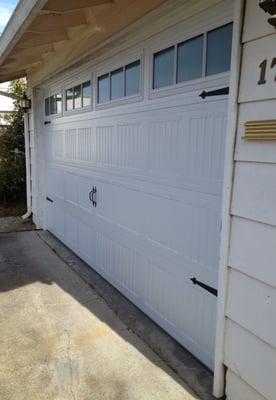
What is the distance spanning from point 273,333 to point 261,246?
37cm

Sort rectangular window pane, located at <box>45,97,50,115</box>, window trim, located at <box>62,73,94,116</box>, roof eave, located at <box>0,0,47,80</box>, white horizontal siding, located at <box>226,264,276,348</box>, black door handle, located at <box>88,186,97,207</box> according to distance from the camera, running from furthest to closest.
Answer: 1. rectangular window pane, located at <box>45,97,50,115</box>
2. black door handle, located at <box>88,186,97,207</box>
3. window trim, located at <box>62,73,94,116</box>
4. roof eave, located at <box>0,0,47,80</box>
5. white horizontal siding, located at <box>226,264,276,348</box>

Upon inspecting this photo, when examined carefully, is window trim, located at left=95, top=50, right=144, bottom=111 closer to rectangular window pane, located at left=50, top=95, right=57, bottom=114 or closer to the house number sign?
the house number sign

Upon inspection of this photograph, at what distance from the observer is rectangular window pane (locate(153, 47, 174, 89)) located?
2.25 meters

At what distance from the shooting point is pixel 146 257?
2691mm

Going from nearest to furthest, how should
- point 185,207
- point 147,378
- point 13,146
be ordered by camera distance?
point 147,378, point 185,207, point 13,146

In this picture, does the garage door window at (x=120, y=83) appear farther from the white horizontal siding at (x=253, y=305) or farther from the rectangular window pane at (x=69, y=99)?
the white horizontal siding at (x=253, y=305)

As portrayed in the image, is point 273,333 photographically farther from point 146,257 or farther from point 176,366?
point 146,257

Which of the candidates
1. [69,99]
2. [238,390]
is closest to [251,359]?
[238,390]

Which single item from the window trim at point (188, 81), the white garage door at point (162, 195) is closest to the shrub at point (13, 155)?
the white garage door at point (162, 195)

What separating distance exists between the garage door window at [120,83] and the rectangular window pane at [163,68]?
0.25 m

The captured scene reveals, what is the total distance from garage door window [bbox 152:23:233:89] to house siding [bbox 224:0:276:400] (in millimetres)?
373

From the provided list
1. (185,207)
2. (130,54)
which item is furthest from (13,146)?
(185,207)

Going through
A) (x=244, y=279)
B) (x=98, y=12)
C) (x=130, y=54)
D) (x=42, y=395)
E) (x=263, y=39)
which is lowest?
(x=42, y=395)

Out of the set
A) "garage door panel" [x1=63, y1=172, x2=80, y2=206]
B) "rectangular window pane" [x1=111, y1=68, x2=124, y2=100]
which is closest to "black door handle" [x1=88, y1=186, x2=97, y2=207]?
"garage door panel" [x1=63, y1=172, x2=80, y2=206]
